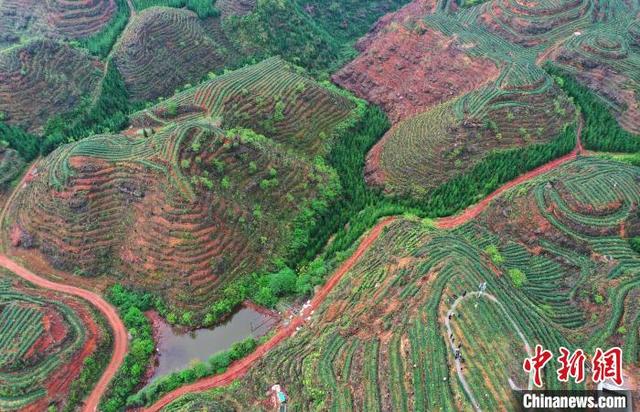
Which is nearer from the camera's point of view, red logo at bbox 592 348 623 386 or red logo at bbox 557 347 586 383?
red logo at bbox 592 348 623 386

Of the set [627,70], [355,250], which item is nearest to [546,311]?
[355,250]

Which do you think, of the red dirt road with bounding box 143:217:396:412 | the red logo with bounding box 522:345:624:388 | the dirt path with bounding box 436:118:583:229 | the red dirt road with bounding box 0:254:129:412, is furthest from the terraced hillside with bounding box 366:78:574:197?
the red dirt road with bounding box 0:254:129:412

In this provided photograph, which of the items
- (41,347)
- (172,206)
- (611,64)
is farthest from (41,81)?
(611,64)

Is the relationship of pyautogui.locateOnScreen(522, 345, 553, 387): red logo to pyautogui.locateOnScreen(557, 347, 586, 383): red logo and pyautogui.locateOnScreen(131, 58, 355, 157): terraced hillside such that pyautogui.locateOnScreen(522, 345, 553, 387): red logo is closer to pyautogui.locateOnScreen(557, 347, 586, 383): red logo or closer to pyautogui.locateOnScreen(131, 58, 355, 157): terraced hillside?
pyautogui.locateOnScreen(557, 347, 586, 383): red logo

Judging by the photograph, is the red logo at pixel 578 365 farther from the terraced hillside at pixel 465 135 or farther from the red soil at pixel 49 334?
the red soil at pixel 49 334

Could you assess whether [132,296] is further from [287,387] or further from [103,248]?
[287,387]

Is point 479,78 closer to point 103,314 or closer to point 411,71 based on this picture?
point 411,71
